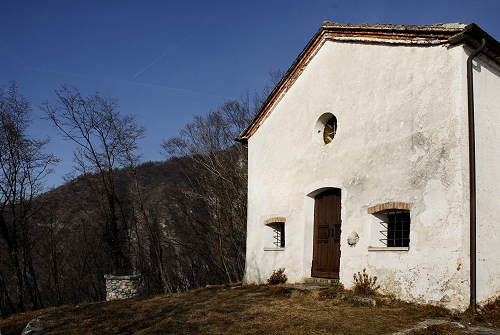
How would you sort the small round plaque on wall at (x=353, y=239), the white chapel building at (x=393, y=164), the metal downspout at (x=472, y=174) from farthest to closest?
the small round plaque on wall at (x=353, y=239) < the white chapel building at (x=393, y=164) < the metal downspout at (x=472, y=174)

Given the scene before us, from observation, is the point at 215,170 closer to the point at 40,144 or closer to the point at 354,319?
the point at 40,144

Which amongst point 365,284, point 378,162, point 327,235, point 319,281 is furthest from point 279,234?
point 378,162

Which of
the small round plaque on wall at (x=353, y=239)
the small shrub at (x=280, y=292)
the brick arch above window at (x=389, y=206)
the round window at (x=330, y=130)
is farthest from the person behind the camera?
the round window at (x=330, y=130)

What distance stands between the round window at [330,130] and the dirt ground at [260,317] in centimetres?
412

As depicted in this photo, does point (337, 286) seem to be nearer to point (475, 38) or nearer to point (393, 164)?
point (393, 164)

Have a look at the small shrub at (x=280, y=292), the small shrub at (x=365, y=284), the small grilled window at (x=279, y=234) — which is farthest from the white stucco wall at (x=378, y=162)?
the small shrub at (x=280, y=292)

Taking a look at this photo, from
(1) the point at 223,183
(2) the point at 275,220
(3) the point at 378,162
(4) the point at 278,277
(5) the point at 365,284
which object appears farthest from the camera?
(1) the point at 223,183

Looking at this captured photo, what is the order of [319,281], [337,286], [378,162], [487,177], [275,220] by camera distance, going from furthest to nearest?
[275,220], [319,281], [337,286], [378,162], [487,177]

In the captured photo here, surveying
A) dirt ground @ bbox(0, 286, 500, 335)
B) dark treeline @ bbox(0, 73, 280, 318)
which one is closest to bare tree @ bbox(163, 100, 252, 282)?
dark treeline @ bbox(0, 73, 280, 318)

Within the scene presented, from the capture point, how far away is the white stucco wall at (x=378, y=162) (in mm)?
6668

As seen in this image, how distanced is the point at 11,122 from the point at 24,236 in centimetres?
563

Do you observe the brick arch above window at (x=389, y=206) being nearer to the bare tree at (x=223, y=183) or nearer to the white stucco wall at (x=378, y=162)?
the white stucco wall at (x=378, y=162)

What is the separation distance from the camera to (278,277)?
10359 millimetres

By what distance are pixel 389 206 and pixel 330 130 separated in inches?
124
